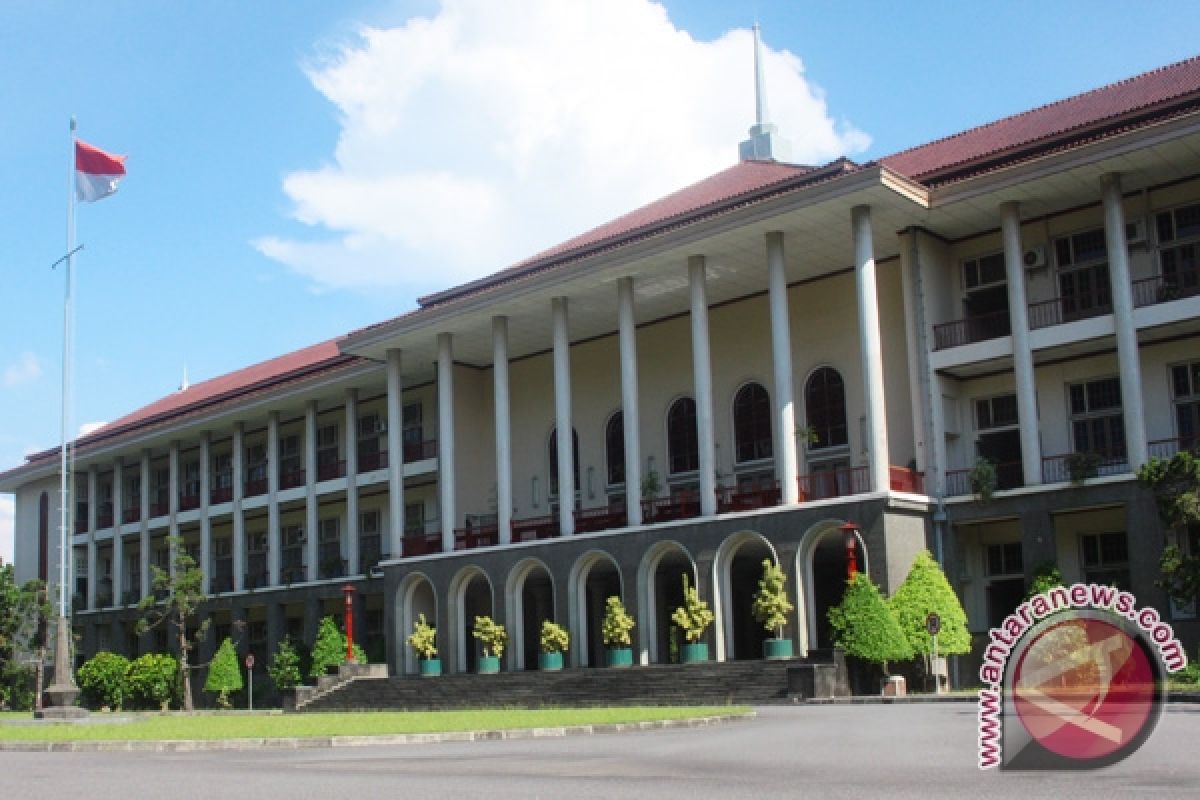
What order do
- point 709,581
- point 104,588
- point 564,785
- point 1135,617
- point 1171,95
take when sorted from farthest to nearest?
1. point 104,588
2. point 709,581
3. point 1171,95
4. point 564,785
5. point 1135,617

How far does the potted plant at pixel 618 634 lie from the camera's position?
31.2 metres

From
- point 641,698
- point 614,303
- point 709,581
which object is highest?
point 614,303

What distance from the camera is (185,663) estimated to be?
4381cm

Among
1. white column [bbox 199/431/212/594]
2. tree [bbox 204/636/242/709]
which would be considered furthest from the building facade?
white column [bbox 199/431/212/594]

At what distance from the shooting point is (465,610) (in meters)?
39.2

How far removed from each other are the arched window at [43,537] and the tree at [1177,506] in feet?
152

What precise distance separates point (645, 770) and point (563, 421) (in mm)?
22867

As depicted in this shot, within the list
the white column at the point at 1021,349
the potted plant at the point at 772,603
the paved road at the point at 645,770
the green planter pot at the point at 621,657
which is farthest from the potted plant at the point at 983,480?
the paved road at the point at 645,770

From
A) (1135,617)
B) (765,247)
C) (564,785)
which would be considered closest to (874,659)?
(765,247)

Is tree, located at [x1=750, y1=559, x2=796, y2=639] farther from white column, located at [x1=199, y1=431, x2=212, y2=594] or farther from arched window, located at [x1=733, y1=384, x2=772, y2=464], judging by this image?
white column, located at [x1=199, y1=431, x2=212, y2=594]

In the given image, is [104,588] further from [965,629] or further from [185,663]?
[965,629]

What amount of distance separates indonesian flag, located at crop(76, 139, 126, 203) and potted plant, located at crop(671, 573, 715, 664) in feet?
50.0

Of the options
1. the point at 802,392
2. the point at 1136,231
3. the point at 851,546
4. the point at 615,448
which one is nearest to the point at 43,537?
the point at 615,448

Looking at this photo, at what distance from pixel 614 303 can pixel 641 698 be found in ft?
37.1
